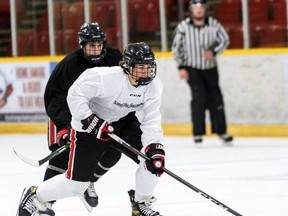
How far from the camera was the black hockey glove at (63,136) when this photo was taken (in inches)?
203

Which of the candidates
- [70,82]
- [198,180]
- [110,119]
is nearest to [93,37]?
[70,82]

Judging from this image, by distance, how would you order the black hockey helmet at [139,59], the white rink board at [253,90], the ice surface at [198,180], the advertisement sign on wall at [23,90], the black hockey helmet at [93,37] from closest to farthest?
the black hockey helmet at [139,59]
the black hockey helmet at [93,37]
the ice surface at [198,180]
the white rink board at [253,90]
the advertisement sign on wall at [23,90]

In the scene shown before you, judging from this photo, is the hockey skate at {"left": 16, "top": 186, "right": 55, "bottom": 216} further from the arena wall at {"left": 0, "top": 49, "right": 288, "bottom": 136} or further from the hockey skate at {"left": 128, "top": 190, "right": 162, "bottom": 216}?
the arena wall at {"left": 0, "top": 49, "right": 288, "bottom": 136}

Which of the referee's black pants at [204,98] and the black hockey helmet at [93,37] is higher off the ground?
the black hockey helmet at [93,37]

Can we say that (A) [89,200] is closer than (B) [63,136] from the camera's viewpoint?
No

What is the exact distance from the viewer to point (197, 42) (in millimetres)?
9078

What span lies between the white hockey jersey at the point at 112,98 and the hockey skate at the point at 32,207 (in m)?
0.44

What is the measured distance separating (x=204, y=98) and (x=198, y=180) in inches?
90.1

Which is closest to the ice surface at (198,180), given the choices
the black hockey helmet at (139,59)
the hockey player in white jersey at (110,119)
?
the hockey player in white jersey at (110,119)

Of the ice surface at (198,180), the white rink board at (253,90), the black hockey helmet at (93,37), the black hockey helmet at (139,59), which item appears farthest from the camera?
the white rink board at (253,90)

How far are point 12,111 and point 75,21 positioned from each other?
1395 mm

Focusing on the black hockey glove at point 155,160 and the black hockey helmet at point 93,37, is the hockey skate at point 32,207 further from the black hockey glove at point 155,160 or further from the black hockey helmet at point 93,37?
the black hockey helmet at point 93,37

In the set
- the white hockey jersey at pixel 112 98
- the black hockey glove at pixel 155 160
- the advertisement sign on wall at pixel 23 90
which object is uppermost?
the white hockey jersey at pixel 112 98

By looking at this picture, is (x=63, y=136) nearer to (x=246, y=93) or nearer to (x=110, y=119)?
(x=110, y=119)
